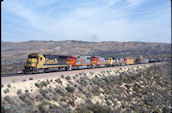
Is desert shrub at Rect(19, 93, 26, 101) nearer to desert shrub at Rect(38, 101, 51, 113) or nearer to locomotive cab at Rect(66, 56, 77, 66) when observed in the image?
desert shrub at Rect(38, 101, 51, 113)

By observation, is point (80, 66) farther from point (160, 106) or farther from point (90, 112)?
point (90, 112)

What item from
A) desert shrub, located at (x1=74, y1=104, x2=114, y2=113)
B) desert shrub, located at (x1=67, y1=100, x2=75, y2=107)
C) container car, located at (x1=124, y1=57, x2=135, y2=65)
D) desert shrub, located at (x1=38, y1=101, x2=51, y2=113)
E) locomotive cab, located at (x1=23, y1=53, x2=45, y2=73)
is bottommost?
desert shrub, located at (x1=74, y1=104, x2=114, y2=113)

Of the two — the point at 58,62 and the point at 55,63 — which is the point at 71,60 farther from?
the point at 55,63

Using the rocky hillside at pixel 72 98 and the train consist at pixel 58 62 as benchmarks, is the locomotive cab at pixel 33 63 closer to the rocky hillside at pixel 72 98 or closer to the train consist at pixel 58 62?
the train consist at pixel 58 62

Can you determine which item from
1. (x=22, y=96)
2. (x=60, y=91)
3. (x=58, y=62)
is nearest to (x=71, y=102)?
(x=60, y=91)

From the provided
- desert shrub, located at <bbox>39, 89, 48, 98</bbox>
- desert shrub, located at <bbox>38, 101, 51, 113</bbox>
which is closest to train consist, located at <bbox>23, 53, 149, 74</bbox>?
desert shrub, located at <bbox>39, 89, 48, 98</bbox>

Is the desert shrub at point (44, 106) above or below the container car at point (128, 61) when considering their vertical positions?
below

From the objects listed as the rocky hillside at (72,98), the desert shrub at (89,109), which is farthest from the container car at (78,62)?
the desert shrub at (89,109)

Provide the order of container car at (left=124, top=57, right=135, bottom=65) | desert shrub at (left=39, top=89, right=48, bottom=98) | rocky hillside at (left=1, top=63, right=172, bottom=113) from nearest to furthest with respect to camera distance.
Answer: rocky hillside at (left=1, top=63, right=172, bottom=113), desert shrub at (left=39, top=89, right=48, bottom=98), container car at (left=124, top=57, right=135, bottom=65)

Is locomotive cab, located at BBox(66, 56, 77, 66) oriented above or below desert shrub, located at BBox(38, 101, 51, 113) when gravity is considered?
above

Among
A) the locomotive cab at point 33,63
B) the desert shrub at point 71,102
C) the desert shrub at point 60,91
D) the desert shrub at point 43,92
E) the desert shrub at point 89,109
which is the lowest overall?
the desert shrub at point 89,109

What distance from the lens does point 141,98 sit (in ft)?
92.6

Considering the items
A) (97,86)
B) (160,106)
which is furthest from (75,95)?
(160,106)

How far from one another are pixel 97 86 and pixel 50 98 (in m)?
10.3
